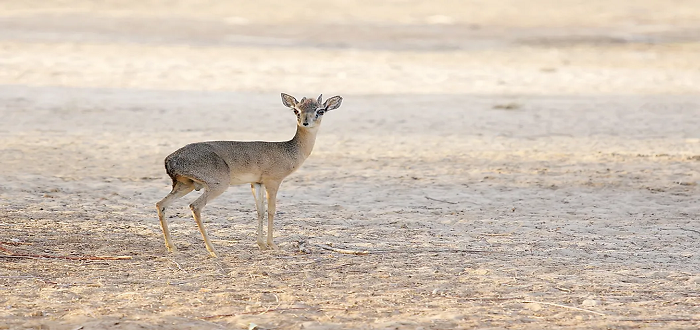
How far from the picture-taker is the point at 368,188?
1179 cm

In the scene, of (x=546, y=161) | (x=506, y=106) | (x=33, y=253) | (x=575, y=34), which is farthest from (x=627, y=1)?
(x=33, y=253)

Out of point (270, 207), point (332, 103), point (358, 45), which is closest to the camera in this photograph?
point (270, 207)

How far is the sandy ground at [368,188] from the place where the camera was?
23.2 ft

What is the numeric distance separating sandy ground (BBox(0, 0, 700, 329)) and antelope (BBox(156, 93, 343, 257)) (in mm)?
400

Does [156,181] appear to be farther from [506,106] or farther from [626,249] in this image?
[506,106]

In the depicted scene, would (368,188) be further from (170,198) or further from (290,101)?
(170,198)

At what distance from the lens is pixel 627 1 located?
151ft

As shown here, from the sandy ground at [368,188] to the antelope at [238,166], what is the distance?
40cm

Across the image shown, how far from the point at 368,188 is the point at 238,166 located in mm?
3526

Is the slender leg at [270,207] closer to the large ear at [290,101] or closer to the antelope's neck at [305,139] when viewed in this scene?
the antelope's neck at [305,139]

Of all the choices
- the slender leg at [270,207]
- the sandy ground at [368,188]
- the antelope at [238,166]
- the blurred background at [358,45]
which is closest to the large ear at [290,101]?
the antelope at [238,166]

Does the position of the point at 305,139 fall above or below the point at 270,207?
above

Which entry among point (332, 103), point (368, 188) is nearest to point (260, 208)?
point (332, 103)

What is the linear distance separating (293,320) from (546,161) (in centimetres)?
779
